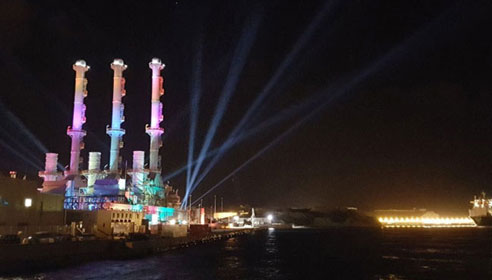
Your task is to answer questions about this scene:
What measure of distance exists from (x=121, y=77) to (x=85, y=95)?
8524mm

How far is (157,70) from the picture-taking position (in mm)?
104250

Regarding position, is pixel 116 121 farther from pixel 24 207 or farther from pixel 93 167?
pixel 24 207

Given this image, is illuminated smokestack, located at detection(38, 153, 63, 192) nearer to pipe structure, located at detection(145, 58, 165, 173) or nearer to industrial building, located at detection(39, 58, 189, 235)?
industrial building, located at detection(39, 58, 189, 235)

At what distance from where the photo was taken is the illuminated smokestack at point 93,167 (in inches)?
3821

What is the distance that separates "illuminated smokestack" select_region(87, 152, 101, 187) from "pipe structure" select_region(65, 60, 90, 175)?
2705 mm

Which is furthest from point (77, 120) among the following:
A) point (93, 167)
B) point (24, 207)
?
point (24, 207)

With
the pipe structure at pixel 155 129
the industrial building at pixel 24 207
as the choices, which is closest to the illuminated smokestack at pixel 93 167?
the pipe structure at pixel 155 129

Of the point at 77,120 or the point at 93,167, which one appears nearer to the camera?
the point at 77,120

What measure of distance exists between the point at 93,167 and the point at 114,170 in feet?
19.8

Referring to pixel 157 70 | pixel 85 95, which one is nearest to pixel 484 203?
pixel 157 70

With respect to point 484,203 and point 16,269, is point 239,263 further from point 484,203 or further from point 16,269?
point 484,203

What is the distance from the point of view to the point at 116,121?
9681 centimetres

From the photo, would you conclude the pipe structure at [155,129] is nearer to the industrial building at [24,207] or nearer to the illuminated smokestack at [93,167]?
the illuminated smokestack at [93,167]

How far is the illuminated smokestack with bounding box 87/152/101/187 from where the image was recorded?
9706 centimetres
